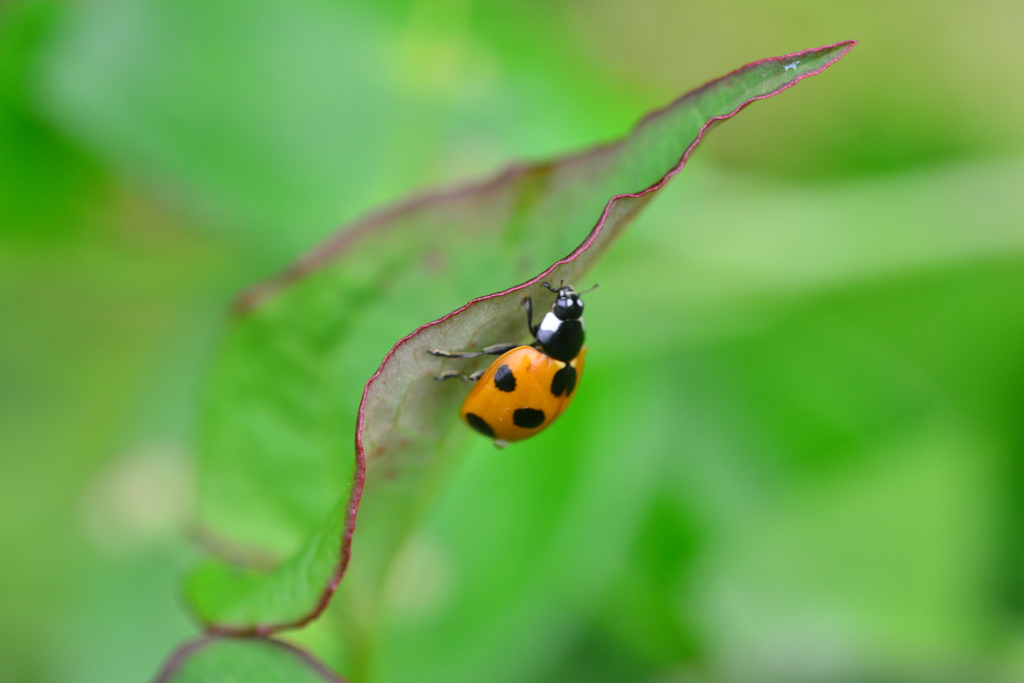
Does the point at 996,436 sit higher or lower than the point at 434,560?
higher

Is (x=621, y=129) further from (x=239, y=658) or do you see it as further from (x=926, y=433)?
(x=239, y=658)

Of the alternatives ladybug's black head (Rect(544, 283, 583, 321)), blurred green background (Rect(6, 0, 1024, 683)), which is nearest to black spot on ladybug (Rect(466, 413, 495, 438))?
ladybug's black head (Rect(544, 283, 583, 321))

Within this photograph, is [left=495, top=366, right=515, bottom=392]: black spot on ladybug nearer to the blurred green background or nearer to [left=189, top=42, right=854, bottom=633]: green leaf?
[left=189, top=42, right=854, bottom=633]: green leaf

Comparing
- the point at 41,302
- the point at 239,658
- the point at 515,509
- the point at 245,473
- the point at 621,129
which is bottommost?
the point at 239,658

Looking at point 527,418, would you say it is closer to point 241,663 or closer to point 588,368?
point 241,663

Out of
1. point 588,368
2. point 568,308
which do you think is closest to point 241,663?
point 568,308

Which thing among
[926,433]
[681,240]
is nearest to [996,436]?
[926,433]
